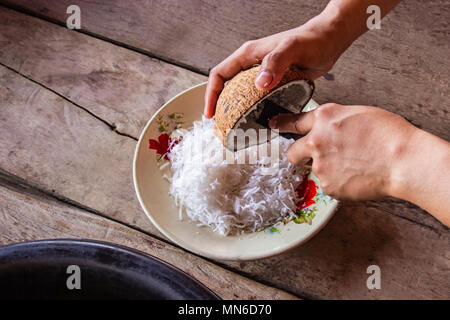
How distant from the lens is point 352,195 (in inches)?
33.4

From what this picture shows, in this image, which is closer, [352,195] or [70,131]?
[352,195]

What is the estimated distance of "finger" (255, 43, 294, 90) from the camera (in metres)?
0.81

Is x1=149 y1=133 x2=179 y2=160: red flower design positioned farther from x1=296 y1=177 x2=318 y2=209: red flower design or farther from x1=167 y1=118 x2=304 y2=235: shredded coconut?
x1=296 y1=177 x2=318 y2=209: red flower design

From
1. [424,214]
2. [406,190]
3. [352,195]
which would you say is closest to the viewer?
[406,190]

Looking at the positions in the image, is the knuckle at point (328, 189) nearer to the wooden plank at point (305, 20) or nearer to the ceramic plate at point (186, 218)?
the ceramic plate at point (186, 218)

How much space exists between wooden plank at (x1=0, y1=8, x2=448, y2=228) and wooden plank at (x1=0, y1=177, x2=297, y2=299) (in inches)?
11.6

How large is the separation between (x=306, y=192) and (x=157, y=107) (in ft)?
1.78

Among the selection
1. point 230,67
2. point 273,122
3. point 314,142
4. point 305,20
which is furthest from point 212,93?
point 305,20

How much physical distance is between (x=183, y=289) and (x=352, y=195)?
0.48 metres

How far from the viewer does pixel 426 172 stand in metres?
0.71

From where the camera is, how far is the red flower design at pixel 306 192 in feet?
3.17

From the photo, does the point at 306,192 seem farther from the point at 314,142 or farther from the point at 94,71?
the point at 94,71
